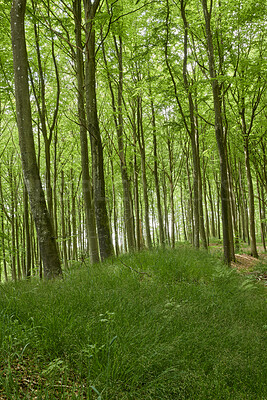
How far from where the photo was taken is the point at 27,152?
488 cm

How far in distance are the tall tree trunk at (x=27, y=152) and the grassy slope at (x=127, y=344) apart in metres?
0.89

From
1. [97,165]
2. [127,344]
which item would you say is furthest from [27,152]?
[127,344]

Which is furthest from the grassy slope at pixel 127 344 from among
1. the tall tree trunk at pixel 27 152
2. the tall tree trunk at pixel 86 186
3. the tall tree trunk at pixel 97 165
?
the tall tree trunk at pixel 86 186

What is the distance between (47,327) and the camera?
2.57 metres

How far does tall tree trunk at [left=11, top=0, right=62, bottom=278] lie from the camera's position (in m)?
4.88

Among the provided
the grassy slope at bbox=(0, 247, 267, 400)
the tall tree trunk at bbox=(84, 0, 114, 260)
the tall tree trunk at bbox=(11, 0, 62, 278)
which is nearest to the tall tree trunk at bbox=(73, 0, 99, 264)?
the tall tree trunk at bbox=(84, 0, 114, 260)

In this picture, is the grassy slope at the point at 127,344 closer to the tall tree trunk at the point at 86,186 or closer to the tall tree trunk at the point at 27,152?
the tall tree trunk at the point at 27,152

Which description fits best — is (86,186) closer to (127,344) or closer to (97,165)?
(97,165)

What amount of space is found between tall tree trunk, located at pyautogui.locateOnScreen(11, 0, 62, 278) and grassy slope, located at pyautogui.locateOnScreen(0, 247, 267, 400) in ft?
2.91

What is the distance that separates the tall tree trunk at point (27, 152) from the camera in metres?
4.88

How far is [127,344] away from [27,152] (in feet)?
12.3

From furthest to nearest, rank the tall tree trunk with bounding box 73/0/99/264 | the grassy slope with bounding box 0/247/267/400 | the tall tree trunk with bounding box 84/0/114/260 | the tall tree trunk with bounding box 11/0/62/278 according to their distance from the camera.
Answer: the tall tree trunk with bounding box 73/0/99/264
the tall tree trunk with bounding box 84/0/114/260
the tall tree trunk with bounding box 11/0/62/278
the grassy slope with bounding box 0/247/267/400

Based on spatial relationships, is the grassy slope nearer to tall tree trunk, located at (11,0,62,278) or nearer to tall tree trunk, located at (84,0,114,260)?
tall tree trunk, located at (11,0,62,278)

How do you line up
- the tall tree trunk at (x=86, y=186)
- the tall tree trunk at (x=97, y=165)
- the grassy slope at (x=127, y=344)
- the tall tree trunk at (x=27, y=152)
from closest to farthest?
1. the grassy slope at (x=127, y=344)
2. the tall tree trunk at (x=27, y=152)
3. the tall tree trunk at (x=97, y=165)
4. the tall tree trunk at (x=86, y=186)
